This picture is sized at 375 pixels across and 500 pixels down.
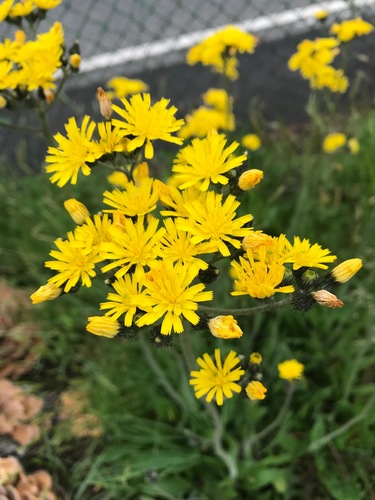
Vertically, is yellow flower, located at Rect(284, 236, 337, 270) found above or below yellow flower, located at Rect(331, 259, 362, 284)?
above

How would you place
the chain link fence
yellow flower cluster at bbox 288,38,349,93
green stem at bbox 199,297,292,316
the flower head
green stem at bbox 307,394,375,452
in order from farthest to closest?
the chain link fence < the flower head < yellow flower cluster at bbox 288,38,349,93 < green stem at bbox 307,394,375,452 < green stem at bbox 199,297,292,316

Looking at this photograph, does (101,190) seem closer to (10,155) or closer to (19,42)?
(19,42)

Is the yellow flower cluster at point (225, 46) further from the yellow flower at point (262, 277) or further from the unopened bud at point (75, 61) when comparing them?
the yellow flower at point (262, 277)

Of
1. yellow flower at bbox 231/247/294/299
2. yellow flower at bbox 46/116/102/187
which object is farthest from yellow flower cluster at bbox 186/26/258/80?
yellow flower at bbox 231/247/294/299

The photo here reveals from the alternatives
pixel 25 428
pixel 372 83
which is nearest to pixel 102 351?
pixel 25 428

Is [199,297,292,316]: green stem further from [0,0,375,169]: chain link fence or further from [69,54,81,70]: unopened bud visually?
[0,0,375,169]: chain link fence

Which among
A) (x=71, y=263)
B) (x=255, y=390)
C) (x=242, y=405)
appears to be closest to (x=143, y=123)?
(x=71, y=263)
